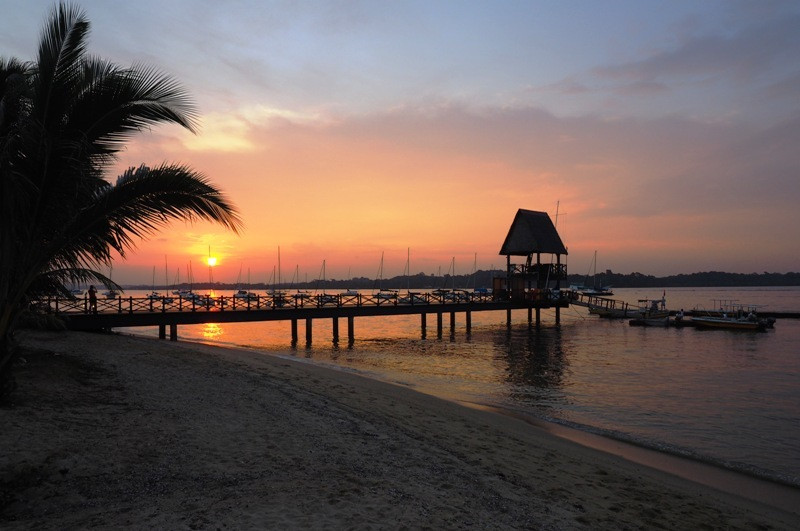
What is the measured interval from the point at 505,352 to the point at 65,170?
29157mm

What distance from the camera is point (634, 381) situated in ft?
75.0

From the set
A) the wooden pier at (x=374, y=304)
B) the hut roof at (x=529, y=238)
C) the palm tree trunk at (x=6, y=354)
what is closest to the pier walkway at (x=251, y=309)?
the wooden pier at (x=374, y=304)

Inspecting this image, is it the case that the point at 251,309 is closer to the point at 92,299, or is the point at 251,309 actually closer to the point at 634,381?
the point at 92,299

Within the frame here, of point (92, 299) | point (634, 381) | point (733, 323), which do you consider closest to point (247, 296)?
point (92, 299)

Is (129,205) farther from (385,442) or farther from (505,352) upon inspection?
(505,352)

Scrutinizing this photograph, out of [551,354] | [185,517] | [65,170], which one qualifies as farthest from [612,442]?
[551,354]

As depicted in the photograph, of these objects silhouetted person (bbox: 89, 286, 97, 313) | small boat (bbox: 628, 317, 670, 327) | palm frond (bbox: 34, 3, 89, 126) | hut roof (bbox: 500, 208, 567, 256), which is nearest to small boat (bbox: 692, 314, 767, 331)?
small boat (bbox: 628, 317, 670, 327)

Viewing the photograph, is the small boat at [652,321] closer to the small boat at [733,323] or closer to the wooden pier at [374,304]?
the small boat at [733,323]

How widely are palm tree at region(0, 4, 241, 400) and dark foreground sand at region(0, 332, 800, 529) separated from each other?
87.9 inches

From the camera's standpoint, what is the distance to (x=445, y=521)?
562 centimetres

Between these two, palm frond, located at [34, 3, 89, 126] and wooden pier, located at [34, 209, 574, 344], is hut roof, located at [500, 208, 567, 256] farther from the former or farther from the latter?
palm frond, located at [34, 3, 89, 126]

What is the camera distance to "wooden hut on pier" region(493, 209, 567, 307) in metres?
53.4

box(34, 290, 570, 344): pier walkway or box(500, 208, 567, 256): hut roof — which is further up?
box(500, 208, 567, 256): hut roof

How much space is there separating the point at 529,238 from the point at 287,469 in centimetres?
5052
